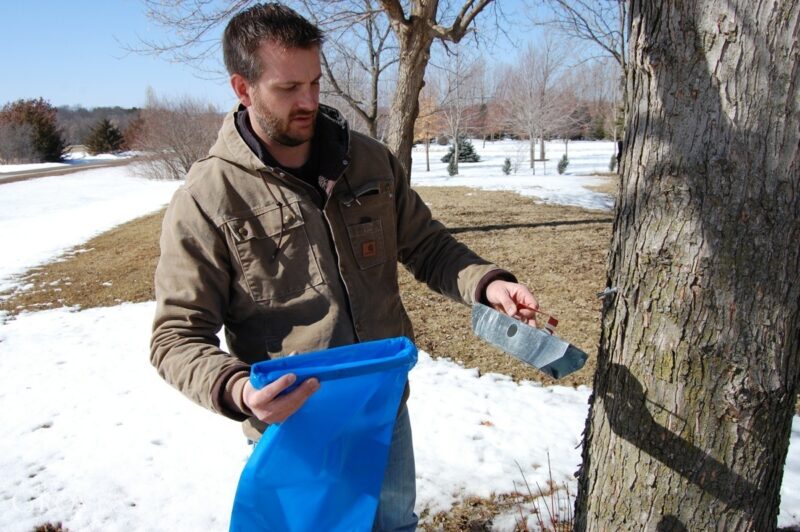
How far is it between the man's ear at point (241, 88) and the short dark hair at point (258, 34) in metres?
0.02

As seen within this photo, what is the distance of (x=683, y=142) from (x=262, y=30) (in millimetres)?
1237

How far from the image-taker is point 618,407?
5.26 ft

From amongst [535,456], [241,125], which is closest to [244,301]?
[241,125]

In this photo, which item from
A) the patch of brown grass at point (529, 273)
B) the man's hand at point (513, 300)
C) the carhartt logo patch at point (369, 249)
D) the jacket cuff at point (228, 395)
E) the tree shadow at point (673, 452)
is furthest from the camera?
the patch of brown grass at point (529, 273)

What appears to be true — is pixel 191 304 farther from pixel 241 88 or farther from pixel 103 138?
pixel 103 138

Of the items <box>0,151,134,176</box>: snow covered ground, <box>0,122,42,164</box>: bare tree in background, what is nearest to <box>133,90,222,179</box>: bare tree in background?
<box>0,151,134,176</box>: snow covered ground

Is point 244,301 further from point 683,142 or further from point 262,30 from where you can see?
point 683,142

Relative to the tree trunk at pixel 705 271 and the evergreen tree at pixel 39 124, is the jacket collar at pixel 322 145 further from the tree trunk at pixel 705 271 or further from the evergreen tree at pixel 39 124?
the evergreen tree at pixel 39 124

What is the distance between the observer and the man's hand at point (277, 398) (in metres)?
1.24

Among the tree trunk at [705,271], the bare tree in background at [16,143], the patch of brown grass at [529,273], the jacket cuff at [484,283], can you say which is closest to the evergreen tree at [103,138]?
the bare tree in background at [16,143]

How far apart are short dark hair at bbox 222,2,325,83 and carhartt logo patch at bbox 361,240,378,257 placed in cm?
62

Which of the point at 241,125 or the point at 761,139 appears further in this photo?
the point at 241,125

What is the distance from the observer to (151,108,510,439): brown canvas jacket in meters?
1.54

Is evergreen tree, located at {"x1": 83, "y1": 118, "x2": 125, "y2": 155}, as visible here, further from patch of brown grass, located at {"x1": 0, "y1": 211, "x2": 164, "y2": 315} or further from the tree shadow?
the tree shadow
